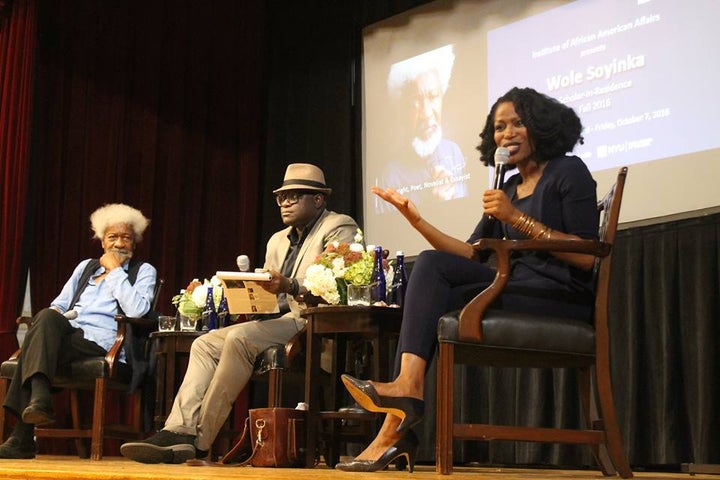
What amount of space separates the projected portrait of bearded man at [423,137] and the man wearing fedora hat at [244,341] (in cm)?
122

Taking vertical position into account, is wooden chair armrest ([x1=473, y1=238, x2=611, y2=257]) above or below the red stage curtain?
below

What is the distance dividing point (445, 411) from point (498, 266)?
435 mm

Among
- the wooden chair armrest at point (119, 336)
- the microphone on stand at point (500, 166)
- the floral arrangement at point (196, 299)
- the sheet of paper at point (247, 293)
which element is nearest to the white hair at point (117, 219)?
the wooden chair armrest at point (119, 336)

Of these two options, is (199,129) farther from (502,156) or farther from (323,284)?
(502,156)

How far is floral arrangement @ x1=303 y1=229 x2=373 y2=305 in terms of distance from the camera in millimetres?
3402

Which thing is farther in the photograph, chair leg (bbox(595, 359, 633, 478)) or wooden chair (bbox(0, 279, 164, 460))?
wooden chair (bbox(0, 279, 164, 460))

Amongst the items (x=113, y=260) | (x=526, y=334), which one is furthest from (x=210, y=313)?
(x=526, y=334)

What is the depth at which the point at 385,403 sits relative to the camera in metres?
2.47

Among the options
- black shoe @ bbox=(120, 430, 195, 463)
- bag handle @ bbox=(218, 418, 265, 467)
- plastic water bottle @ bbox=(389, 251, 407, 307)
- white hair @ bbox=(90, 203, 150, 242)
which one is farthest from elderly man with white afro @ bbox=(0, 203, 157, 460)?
plastic water bottle @ bbox=(389, 251, 407, 307)

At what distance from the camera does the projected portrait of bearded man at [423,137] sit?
5168 mm

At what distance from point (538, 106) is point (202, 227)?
3742 millimetres

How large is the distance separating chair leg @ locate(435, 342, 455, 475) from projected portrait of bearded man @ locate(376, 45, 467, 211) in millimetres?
2546

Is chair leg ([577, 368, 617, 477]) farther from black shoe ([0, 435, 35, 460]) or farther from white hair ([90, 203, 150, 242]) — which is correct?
white hair ([90, 203, 150, 242])

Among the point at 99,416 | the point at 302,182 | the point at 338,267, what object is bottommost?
the point at 99,416
